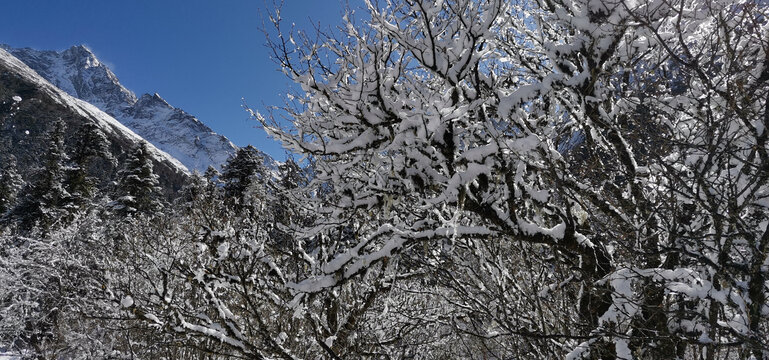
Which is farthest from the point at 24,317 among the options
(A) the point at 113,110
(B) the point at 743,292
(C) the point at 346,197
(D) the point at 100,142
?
(A) the point at 113,110

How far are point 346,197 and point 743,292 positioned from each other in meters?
3.23

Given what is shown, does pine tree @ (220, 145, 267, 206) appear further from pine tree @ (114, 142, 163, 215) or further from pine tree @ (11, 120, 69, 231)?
pine tree @ (11, 120, 69, 231)

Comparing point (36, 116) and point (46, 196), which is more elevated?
point (36, 116)

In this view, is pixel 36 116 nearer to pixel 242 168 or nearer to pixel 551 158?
pixel 242 168

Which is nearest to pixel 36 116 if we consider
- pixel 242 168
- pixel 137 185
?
pixel 137 185

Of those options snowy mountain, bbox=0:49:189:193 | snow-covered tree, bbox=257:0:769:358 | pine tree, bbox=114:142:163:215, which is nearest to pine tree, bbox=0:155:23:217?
pine tree, bbox=114:142:163:215

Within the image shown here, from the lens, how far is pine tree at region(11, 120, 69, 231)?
2439cm

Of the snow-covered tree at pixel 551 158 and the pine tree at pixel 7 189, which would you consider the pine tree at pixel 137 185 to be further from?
the snow-covered tree at pixel 551 158

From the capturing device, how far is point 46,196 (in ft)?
82.8

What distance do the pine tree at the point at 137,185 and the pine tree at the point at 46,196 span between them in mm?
3088

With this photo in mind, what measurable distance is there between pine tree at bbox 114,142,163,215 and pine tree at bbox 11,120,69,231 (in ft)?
10.1

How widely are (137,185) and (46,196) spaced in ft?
16.2

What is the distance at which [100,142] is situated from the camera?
29.0 metres

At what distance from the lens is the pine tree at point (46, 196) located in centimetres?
2439
